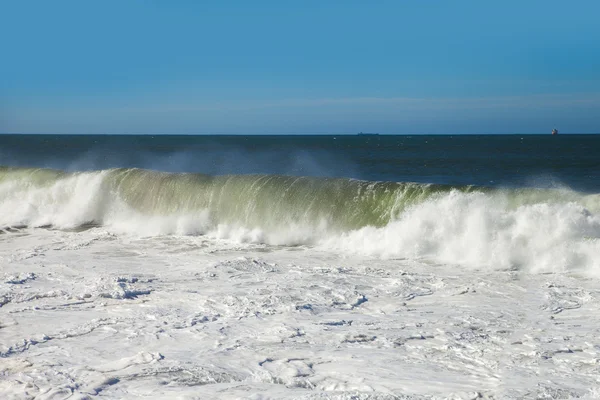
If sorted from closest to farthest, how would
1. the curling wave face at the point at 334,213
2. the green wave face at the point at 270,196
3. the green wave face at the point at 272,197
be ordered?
the curling wave face at the point at 334,213 → the green wave face at the point at 270,196 → the green wave face at the point at 272,197

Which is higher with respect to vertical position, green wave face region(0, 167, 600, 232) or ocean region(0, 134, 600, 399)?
green wave face region(0, 167, 600, 232)

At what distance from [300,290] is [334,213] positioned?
20.8ft

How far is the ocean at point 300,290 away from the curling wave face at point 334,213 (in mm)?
43

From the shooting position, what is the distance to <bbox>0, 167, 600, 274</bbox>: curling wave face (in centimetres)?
1241

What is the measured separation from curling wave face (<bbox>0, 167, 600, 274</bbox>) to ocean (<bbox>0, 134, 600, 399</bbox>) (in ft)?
0.14

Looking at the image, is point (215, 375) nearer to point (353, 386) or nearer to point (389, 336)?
point (353, 386)

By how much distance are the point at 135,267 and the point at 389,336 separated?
5.82 m

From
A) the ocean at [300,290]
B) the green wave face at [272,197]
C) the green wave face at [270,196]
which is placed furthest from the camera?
the green wave face at [272,197]

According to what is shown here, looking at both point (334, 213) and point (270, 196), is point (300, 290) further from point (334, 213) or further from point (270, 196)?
point (270, 196)

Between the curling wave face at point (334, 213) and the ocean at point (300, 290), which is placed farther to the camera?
the curling wave face at point (334, 213)

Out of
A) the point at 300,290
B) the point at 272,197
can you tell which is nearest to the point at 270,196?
the point at 272,197

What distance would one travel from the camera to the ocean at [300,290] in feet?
21.4

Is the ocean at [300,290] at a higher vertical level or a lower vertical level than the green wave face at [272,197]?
lower

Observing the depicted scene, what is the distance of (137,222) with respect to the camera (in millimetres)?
17922
